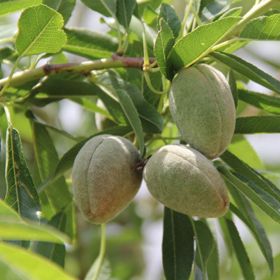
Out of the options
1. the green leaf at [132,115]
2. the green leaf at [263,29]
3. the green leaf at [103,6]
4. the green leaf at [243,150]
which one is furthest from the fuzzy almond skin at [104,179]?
the green leaf at [243,150]

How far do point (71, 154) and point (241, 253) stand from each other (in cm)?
38

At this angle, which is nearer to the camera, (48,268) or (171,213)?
(48,268)

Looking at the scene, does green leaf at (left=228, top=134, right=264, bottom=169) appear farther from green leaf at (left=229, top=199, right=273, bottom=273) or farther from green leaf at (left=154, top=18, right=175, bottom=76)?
green leaf at (left=154, top=18, right=175, bottom=76)

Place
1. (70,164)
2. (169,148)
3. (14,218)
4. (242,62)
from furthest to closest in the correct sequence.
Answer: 1. (70,164)
2. (242,62)
3. (169,148)
4. (14,218)

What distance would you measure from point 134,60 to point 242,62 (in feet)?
0.67

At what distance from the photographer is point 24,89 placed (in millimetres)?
1626

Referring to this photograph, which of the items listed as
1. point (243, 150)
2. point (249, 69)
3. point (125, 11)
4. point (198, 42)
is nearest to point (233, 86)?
point (249, 69)

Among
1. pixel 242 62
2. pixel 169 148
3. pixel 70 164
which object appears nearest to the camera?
pixel 169 148

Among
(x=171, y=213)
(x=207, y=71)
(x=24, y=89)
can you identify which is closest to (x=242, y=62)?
(x=207, y=71)

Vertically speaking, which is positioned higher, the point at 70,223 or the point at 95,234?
the point at 70,223

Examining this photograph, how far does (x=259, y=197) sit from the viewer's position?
4.44ft

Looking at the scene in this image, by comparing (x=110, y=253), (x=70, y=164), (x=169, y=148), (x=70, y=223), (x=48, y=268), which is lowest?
(x=110, y=253)

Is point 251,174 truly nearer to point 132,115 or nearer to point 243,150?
point 132,115

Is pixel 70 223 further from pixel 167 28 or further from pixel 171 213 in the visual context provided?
pixel 167 28
